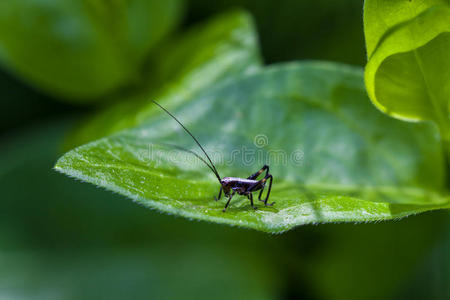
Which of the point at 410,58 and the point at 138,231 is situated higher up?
the point at 410,58

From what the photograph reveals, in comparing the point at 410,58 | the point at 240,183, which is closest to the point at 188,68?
the point at 240,183

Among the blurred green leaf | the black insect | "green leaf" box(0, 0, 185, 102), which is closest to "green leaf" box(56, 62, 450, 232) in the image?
the black insect

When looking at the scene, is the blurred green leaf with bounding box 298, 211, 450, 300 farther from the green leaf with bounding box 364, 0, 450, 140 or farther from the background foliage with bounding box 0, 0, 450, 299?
the green leaf with bounding box 364, 0, 450, 140

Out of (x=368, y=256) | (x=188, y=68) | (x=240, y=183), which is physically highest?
(x=188, y=68)

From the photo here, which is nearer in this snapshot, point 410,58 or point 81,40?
point 410,58

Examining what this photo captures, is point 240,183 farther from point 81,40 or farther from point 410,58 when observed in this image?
point 81,40

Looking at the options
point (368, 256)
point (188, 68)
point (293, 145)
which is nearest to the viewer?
point (293, 145)

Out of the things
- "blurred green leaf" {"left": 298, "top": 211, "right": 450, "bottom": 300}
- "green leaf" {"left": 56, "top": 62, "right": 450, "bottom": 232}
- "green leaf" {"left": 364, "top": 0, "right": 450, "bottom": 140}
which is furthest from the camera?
"blurred green leaf" {"left": 298, "top": 211, "right": 450, "bottom": 300}

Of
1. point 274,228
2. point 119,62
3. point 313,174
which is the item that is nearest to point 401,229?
point 313,174

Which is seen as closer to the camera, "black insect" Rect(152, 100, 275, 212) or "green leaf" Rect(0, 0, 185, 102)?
"black insect" Rect(152, 100, 275, 212)
